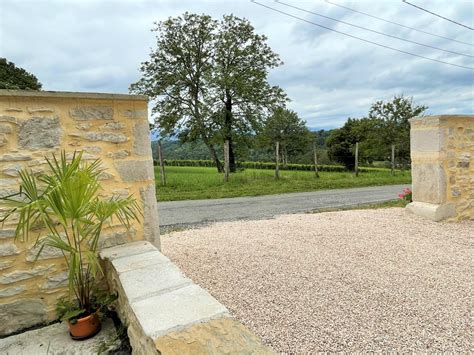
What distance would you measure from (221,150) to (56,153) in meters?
16.0

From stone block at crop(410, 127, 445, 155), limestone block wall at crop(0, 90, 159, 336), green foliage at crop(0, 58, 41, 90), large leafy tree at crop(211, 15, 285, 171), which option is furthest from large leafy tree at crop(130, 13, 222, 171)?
limestone block wall at crop(0, 90, 159, 336)

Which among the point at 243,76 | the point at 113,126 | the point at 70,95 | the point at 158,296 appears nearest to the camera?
the point at 158,296

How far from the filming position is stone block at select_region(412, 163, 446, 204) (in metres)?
5.47

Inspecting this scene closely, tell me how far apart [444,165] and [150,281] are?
5.77 meters

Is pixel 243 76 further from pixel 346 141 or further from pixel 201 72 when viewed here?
pixel 346 141

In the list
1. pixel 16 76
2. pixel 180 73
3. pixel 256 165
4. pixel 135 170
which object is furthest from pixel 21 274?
pixel 256 165

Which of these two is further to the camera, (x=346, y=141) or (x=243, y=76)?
(x=346, y=141)

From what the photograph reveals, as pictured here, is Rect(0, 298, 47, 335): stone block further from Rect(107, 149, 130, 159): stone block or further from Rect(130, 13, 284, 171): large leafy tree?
Rect(130, 13, 284, 171): large leafy tree

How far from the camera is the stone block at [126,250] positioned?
2.64m

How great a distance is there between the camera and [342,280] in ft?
9.93

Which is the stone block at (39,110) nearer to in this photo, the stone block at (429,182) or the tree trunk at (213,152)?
the stone block at (429,182)

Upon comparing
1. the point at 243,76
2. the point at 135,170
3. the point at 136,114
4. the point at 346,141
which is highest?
the point at 243,76

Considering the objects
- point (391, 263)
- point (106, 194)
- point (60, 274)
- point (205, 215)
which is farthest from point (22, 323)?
point (205, 215)

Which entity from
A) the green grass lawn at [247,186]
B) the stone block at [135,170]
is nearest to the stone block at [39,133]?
the stone block at [135,170]
